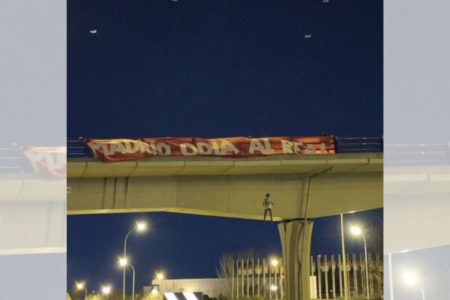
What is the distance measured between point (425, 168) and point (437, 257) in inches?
10.7

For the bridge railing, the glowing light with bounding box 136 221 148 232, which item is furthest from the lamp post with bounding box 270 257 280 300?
the bridge railing

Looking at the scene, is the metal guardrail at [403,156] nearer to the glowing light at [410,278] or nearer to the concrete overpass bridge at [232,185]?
the glowing light at [410,278]

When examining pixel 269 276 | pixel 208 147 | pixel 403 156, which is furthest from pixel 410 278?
pixel 269 276

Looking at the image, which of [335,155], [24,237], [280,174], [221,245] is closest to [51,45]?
[24,237]

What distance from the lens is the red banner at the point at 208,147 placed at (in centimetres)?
372

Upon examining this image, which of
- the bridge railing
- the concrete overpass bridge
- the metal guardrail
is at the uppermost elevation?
the bridge railing

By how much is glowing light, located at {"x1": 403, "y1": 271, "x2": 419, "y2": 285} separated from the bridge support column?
12.9ft

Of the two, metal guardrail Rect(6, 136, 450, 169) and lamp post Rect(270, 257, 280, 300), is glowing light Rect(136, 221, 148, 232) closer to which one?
lamp post Rect(270, 257, 280, 300)

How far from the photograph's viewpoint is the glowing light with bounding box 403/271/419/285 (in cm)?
172

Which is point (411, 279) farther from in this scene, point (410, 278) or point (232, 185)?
point (232, 185)

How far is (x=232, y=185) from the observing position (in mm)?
5305

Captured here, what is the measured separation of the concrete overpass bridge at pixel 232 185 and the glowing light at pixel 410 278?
7.19 ft

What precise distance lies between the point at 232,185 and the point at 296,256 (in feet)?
7.46

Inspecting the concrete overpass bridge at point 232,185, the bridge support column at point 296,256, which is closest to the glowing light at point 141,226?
the concrete overpass bridge at point 232,185
